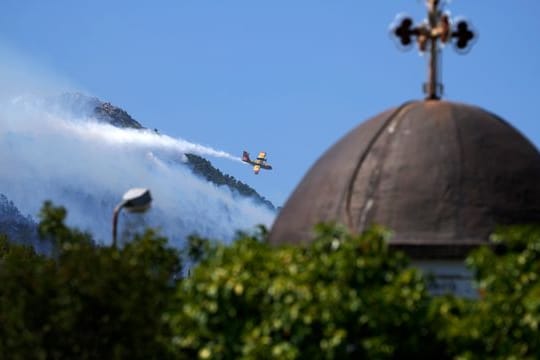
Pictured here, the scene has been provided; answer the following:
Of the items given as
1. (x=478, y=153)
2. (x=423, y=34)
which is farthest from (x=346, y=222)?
(x=423, y=34)

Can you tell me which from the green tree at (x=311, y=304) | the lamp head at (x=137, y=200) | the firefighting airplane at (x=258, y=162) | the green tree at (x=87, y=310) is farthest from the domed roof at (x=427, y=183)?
the firefighting airplane at (x=258, y=162)

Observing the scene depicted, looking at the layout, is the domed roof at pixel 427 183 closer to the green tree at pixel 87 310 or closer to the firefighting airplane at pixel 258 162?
the green tree at pixel 87 310

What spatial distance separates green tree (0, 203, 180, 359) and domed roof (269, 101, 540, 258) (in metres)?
2.65

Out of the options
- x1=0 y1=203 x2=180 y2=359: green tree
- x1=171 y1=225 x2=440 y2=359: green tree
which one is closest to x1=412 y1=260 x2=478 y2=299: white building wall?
x1=171 y1=225 x2=440 y2=359: green tree

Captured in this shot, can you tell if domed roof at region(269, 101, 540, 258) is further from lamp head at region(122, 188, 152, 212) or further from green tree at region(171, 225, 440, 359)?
lamp head at region(122, 188, 152, 212)

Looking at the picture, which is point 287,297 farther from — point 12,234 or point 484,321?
point 12,234

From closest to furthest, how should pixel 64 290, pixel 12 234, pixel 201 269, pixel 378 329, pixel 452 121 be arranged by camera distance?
pixel 378 329, pixel 201 269, pixel 64 290, pixel 452 121, pixel 12 234

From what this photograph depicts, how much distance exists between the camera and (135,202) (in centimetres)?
2402

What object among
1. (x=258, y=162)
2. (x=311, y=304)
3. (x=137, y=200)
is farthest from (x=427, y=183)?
(x=258, y=162)

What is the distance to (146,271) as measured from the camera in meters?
22.0

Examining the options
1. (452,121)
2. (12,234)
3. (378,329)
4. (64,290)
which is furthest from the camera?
(12,234)

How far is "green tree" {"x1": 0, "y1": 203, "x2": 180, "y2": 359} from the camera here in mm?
21094

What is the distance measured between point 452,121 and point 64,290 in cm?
674

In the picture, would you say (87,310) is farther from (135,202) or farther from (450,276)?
(450,276)
